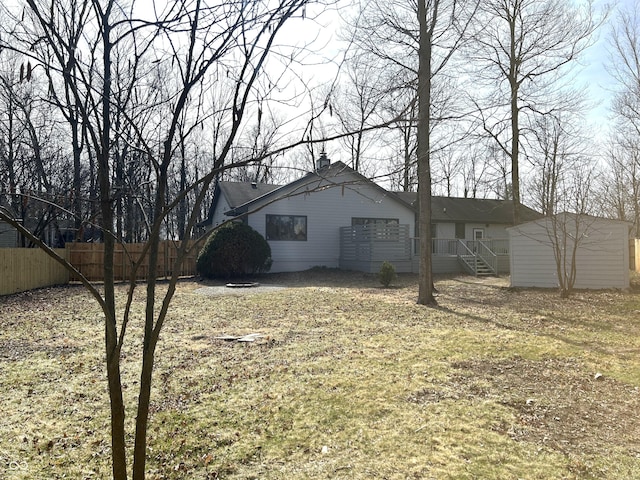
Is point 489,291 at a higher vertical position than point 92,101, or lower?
lower

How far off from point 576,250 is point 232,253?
1144 cm

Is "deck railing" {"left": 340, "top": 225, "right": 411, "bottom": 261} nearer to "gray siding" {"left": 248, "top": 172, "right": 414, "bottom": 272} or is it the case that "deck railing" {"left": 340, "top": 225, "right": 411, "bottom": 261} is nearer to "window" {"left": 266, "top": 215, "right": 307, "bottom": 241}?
"gray siding" {"left": 248, "top": 172, "right": 414, "bottom": 272}

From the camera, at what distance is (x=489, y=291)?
13.1 m

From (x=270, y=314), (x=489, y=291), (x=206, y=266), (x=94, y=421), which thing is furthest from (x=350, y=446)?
(x=206, y=266)

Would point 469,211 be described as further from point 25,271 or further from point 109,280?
point 109,280

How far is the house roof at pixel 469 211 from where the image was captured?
26.0m

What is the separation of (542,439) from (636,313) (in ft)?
23.3

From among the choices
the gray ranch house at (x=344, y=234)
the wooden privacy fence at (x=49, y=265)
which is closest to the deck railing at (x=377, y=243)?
the gray ranch house at (x=344, y=234)

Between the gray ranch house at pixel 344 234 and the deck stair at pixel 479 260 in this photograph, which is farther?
the deck stair at pixel 479 260

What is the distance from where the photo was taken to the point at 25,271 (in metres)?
13.6

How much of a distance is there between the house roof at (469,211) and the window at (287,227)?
Answer: 8005mm

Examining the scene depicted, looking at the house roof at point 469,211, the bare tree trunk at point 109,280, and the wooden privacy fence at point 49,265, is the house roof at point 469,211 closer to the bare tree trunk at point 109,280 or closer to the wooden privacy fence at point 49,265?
the wooden privacy fence at point 49,265

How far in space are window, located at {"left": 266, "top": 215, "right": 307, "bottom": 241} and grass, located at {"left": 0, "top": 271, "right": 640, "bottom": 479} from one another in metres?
11.5

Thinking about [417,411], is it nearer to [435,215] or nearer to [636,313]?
[636,313]
